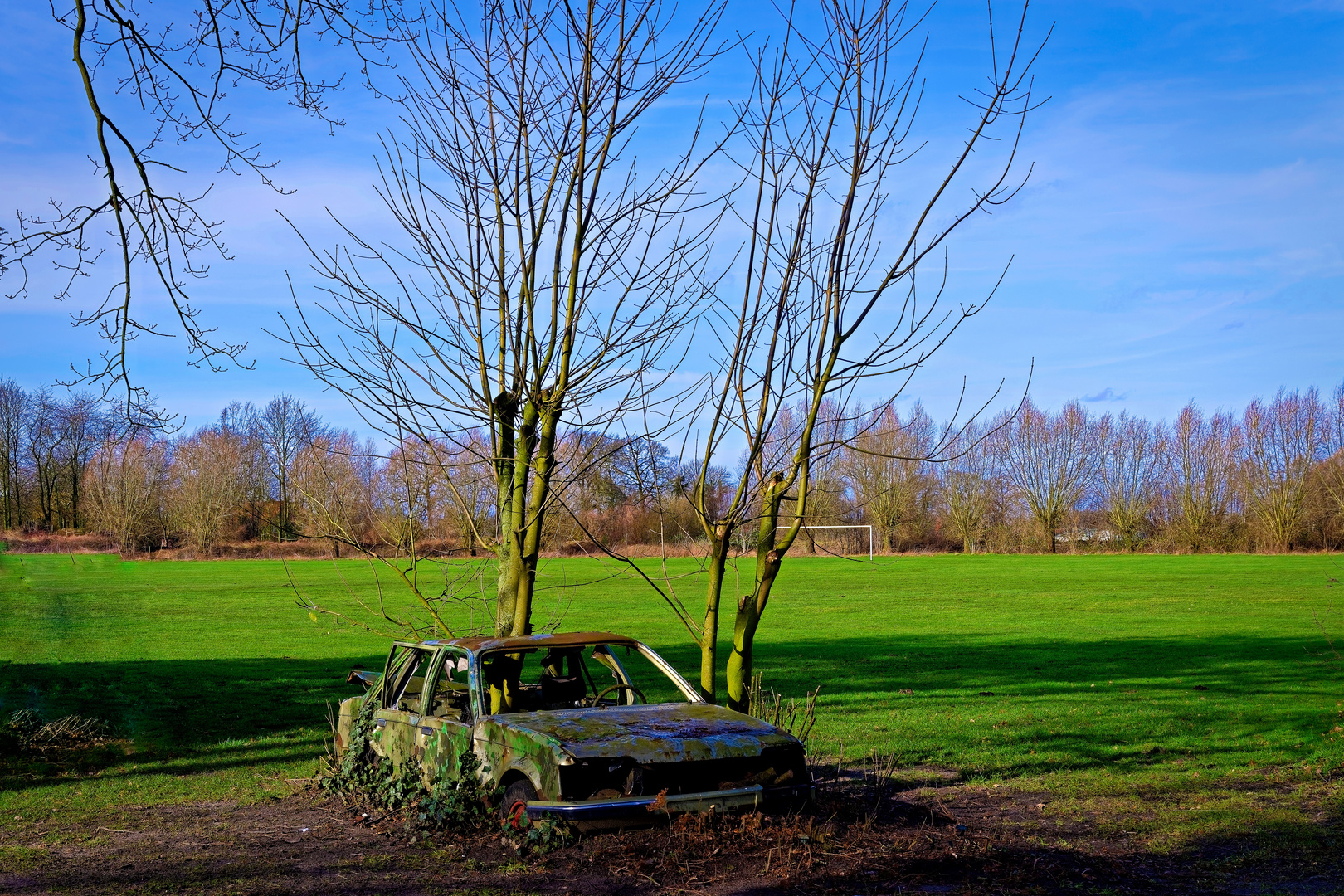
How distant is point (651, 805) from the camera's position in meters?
5.29

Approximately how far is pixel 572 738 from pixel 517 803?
497mm

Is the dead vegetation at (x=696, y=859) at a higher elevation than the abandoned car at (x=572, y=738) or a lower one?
lower

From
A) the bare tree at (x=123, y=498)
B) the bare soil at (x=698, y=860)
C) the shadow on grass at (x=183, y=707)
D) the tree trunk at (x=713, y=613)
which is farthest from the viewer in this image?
the bare tree at (x=123, y=498)

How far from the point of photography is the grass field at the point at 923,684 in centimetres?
933

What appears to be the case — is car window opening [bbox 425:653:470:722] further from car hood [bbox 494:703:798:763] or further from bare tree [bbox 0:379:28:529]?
bare tree [bbox 0:379:28:529]

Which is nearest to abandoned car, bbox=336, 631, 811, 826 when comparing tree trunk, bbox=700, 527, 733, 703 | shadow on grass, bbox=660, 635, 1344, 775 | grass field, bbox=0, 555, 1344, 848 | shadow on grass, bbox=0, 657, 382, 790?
tree trunk, bbox=700, 527, 733, 703

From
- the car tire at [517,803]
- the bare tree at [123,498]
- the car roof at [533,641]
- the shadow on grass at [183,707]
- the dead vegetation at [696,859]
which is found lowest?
the shadow on grass at [183,707]

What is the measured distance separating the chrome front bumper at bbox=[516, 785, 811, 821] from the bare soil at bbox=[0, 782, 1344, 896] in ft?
0.26

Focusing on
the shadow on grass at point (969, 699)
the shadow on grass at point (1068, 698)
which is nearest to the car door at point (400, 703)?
the shadow on grass at point (969, 699)

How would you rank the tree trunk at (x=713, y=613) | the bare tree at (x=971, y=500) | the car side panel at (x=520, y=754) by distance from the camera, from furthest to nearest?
the bare tree at (x=971, y=500) → the tree trunk at (x=713, y=613) → the car side panel at (x=520, y=754)

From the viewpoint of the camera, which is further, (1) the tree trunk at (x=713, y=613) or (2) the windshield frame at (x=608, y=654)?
(1) the tree trunk at (x=713, y=613)

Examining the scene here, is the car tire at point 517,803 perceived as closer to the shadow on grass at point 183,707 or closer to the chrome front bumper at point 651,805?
the chrome front bumper at point 651,805

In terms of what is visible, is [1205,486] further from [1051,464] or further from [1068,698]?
[1068,698]

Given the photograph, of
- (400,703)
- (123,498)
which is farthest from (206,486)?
(400,703)
